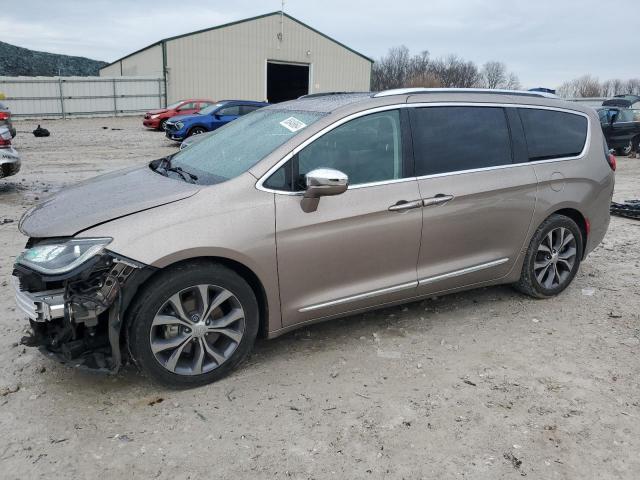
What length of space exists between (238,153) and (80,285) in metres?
1.40

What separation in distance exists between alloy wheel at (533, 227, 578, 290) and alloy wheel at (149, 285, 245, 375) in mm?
2761

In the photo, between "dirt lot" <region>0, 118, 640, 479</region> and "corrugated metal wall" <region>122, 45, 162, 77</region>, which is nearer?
"dirt lot" <region>0, 118, 640, 479</region>

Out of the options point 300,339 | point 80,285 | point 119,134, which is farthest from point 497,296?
point 119,134

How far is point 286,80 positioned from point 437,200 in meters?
36.6

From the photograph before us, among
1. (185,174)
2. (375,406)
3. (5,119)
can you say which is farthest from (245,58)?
(375,406)

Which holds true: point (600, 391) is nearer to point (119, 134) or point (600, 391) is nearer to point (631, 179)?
point (631, 179)

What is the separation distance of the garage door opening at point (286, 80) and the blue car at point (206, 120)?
54.9 feet

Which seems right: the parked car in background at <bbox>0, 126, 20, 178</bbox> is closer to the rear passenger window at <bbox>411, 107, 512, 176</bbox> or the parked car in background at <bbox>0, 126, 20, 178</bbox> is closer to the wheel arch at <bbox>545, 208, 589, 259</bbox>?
the rear passenger window at <bbox>411, 107, 512, 176</bbox>

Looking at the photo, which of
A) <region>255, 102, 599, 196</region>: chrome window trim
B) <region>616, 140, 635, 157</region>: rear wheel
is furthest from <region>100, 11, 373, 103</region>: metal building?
<region>255, 102, 599, 196</region>: chrome window trim

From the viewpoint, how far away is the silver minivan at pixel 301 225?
302 centimetres

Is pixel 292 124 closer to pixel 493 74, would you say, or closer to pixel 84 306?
pixel 84 306

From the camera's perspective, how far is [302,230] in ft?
11.1

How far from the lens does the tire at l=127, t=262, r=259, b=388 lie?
3059 mm

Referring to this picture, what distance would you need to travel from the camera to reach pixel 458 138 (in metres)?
4.10
